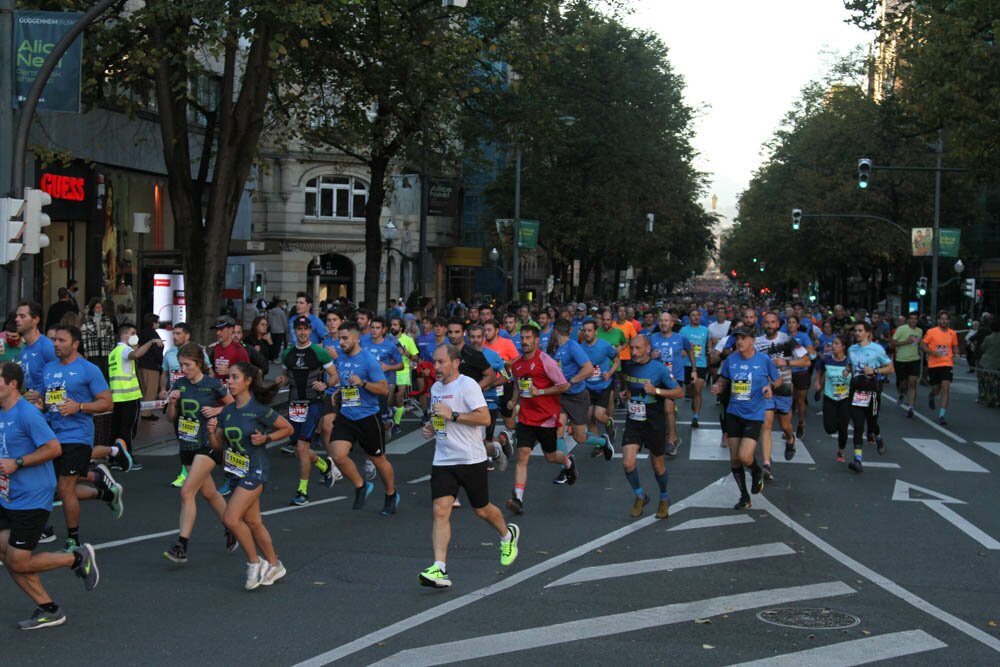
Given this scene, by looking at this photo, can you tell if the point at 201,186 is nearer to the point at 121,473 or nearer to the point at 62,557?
the point at 121,473

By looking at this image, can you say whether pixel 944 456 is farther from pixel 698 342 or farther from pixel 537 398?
pixel 537 398

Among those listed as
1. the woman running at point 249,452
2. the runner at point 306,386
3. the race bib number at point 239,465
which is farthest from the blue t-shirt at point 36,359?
the race bib number at point 239,465

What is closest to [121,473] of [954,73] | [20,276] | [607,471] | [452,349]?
[20,276]

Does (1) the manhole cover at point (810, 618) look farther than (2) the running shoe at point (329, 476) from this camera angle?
No

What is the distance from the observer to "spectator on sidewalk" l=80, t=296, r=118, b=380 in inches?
711

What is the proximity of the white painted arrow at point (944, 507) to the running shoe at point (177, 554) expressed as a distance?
21.3 feet

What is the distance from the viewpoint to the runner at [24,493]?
24.4ft

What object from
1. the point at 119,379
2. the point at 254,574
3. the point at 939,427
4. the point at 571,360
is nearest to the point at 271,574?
the point at 254,574

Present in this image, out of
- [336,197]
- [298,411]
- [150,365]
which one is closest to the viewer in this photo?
[298,411]

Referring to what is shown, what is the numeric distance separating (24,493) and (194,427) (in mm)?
2515

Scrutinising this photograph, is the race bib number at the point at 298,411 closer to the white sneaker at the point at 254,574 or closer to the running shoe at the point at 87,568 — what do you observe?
the white sneaker at the point at 254,574

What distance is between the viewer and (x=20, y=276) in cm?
1520

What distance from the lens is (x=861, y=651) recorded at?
23.7 ft

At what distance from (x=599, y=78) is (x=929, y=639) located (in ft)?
148
